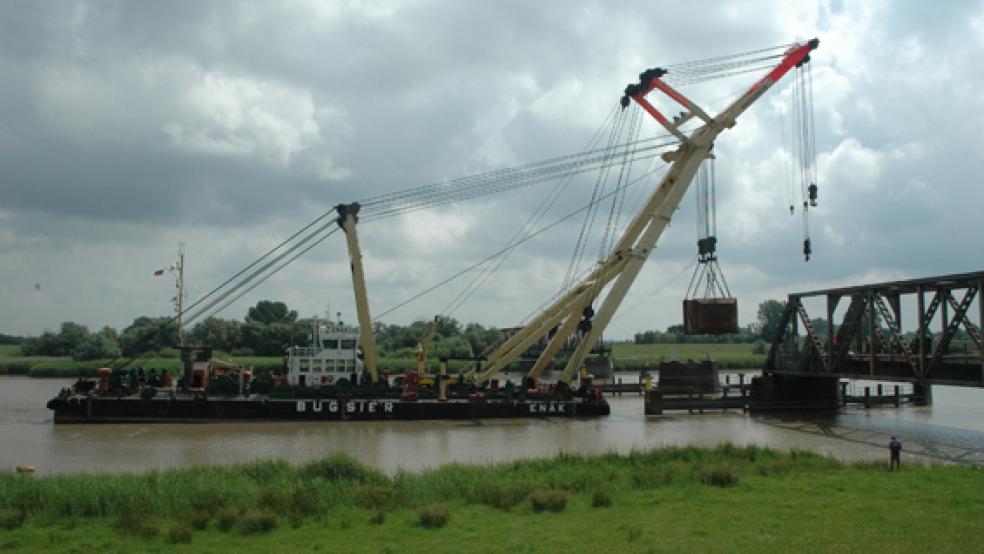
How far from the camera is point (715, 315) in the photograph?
1268 inches

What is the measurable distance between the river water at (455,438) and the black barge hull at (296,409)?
57 cm

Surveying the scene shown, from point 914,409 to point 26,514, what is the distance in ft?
141

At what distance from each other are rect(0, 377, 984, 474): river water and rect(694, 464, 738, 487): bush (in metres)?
6.89

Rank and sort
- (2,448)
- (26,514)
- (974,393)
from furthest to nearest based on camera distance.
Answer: (974,393) → (2,448) → (26,514)

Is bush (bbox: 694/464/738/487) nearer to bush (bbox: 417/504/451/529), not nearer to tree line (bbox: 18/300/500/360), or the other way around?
bush (bbox: 417/504/451/529)

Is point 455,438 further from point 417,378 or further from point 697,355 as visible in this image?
point 697,355

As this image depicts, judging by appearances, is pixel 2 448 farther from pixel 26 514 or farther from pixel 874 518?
pixel 874 518

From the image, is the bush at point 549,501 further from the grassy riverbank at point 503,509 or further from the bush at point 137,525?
the bush at point 137,525

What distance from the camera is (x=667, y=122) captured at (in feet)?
119

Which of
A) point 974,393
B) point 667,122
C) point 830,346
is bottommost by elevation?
point 974,393

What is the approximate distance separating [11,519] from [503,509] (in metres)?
8.36

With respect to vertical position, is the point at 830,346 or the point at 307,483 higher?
the point at 830,346

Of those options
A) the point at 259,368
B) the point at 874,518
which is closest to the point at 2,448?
the point at 874,518

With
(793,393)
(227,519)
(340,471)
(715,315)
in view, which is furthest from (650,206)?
(227,519)
